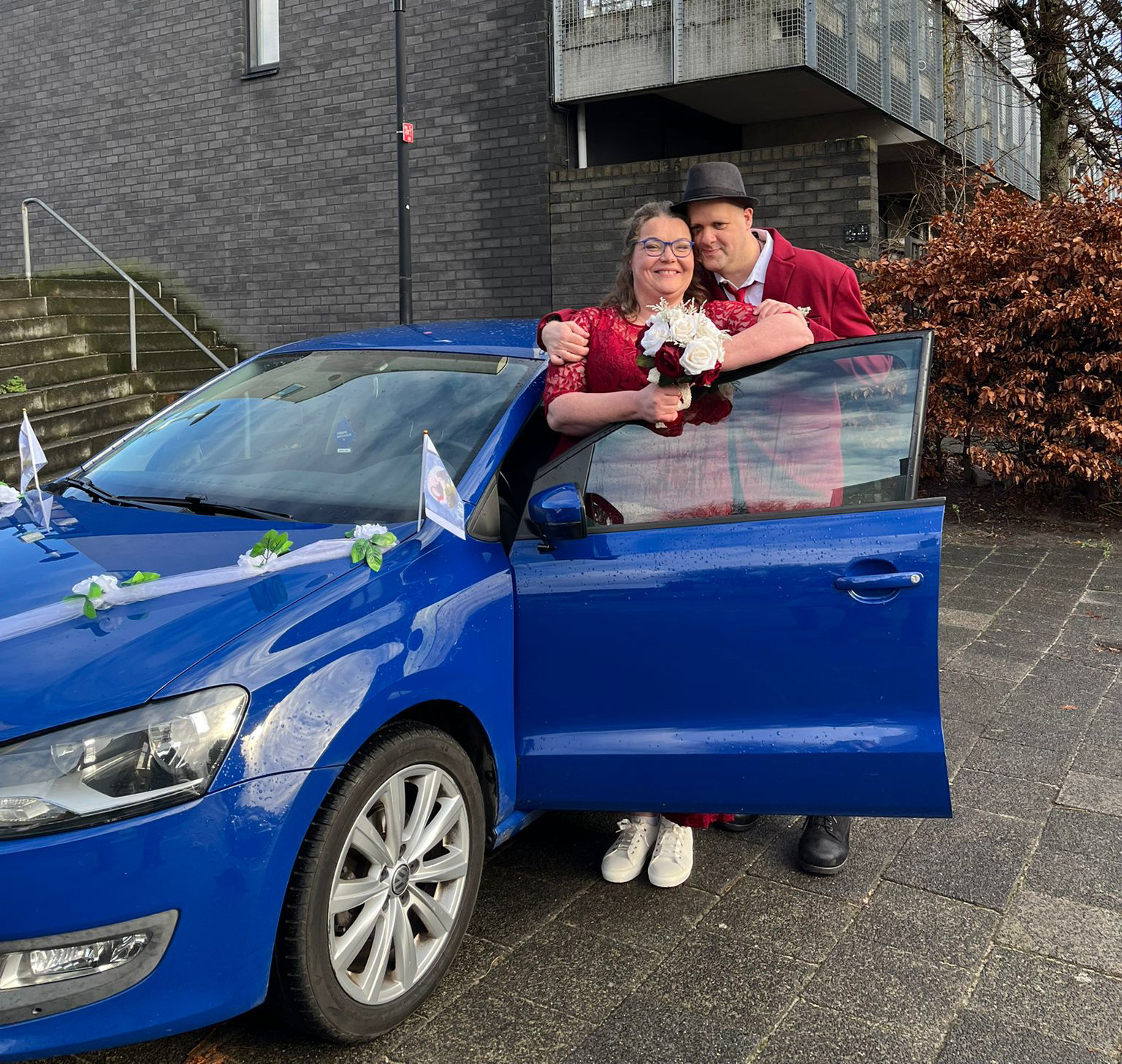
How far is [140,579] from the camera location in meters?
2.45

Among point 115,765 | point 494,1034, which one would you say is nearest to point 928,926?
point 494,1034

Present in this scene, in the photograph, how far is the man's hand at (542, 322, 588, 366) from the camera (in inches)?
122

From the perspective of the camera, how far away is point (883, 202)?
17703mm

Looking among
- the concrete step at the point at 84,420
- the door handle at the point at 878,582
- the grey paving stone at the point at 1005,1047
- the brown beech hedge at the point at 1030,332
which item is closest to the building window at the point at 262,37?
the concrete step at the point at 84,420

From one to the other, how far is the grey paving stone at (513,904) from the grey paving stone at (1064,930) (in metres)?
1.19

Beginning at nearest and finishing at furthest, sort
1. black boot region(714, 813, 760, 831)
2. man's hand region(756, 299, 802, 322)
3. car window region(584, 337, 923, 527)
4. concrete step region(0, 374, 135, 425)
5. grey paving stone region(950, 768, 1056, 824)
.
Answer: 1. car window region(584, 337, 923, 527)
2. man's hand region(756, 299, 802, 322)
3. black boot region(714, 813, 760, 831)
4. grey paving stone region(950, 768, 1056, 824)
5. concrete step region(0, 374, 135, 425)

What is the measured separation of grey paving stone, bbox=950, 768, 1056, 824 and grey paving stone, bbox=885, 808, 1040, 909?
0.06m

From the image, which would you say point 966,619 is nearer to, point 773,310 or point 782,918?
point 782,918

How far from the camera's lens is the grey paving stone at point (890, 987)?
258 centimetres

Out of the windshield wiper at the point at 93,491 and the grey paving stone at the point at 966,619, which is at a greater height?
the windshield wiper at the point at 93,491

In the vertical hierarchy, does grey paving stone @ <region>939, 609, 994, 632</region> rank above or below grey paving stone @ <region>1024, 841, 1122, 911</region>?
above

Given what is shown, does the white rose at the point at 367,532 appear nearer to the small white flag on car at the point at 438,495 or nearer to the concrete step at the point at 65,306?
the small white flag on car at the point at 438,495

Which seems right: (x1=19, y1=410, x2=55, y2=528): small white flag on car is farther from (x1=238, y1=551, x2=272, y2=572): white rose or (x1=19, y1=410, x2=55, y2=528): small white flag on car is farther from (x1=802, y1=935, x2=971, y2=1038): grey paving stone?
(x1=802, y1=935, x2=971, y2=1038): grey paving stone

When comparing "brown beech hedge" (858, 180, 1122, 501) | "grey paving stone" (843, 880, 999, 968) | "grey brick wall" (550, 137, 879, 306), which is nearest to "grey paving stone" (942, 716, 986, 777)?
"grey paving stone" (843, 880, 999, 968)
